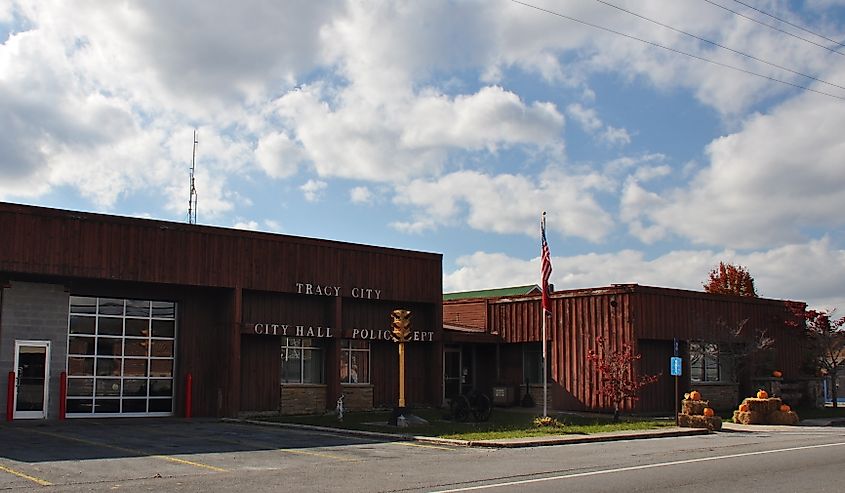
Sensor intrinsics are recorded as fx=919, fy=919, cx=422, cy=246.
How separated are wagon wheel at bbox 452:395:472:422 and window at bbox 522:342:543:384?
8770mm

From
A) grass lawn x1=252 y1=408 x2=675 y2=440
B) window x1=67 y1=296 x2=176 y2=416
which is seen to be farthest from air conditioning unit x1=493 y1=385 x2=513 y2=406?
window x1=67 y1=296 x2=176 y2=416

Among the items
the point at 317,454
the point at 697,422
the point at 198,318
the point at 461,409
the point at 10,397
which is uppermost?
the point at 198,318

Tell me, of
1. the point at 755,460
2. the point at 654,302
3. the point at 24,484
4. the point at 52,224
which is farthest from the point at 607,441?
the point at 52,224

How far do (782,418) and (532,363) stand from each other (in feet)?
32.7

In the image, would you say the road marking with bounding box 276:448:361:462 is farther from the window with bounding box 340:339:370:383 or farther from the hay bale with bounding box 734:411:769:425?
the hay bale with bounding box 734:411:769:425

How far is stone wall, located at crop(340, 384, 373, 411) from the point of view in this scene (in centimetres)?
3162

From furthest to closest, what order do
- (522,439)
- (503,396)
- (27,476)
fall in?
(503,396)
(522,439)
(27,476)

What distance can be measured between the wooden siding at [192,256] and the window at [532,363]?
14.7 ft

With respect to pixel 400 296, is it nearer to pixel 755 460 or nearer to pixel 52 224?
pixel 52 224

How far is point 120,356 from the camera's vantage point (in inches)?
1105

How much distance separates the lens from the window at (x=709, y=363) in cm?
3400

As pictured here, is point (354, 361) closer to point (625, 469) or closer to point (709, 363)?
point (709, 363)

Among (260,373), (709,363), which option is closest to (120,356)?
→ (260,373)

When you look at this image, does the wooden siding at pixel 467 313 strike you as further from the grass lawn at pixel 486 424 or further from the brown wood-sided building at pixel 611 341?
the grass lawn at pixel 486 424
